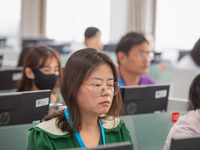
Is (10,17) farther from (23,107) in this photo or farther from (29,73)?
(23,107)

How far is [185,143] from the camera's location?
1.29m

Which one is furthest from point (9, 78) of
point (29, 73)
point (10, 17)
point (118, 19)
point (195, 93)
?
point (10, 17)

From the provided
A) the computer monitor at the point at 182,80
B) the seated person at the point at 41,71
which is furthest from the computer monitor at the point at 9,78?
the computer monitor at the point at 182,80

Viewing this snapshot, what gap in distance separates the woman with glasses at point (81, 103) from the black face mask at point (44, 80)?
1.15 metres

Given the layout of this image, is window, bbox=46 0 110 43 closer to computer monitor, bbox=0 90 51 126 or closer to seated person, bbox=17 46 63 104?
seated person, bbox=17 46 63 104

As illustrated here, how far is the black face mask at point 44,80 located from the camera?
2.95 metres

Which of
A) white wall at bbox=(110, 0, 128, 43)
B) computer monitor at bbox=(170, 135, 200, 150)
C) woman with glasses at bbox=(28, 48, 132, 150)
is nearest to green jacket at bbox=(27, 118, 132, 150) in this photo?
woman with glasses at bbox=(28, 48, 132, 150)

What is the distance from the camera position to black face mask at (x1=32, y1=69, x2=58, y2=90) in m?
2.95

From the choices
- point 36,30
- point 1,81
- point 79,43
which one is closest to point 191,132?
point 1,81

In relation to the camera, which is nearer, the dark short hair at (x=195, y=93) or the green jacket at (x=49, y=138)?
the green jacket at (x=49, y=138)

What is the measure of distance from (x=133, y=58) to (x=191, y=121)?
1387 millimetres

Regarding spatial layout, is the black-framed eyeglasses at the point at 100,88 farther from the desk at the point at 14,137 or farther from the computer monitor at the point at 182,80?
the computer monitor at the point at 182,80

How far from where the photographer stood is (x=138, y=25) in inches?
348

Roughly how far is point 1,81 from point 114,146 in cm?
237
